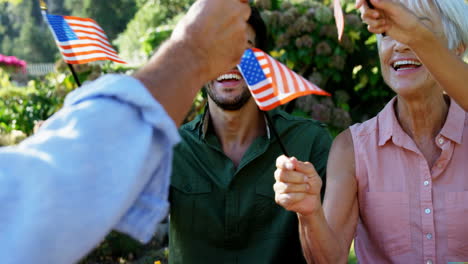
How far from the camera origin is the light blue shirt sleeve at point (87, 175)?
66 cm

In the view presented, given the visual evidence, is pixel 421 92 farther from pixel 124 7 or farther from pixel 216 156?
pixel 124 7

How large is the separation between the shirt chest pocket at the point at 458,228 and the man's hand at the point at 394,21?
0.62m

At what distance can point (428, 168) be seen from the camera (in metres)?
1.85

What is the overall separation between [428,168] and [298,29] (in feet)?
9.78

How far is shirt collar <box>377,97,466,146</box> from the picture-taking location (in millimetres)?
1878

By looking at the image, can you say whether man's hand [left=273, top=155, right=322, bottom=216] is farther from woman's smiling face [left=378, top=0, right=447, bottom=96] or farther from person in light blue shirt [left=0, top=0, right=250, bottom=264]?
person in light blue shirt [left=0, top=0, right=250, bottom=264]

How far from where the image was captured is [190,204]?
2375 mm

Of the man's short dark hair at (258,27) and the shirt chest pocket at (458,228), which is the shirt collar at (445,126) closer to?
the shirt chest pocket at (458,228)

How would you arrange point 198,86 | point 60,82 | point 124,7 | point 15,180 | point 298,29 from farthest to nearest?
point 124,7 < point 60,82 < point 298,29 < point 198,86 < point 15,180

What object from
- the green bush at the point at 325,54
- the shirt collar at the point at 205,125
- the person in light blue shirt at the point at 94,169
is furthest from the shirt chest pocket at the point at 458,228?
the green bush at the point at 325,54

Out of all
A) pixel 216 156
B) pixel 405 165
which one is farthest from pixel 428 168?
pixel 216 156

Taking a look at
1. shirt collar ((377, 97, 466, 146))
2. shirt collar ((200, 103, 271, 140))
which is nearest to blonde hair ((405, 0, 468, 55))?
shirt collar ((377, 97, 466, 146))

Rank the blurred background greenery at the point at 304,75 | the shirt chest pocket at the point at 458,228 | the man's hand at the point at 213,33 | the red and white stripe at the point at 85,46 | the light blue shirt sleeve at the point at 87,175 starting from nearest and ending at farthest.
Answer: the light blue shirt sleeve at the point at 87,175, the man's hand at the point at 213,33, the shirt chest pocket at the point at 458,228, the red and white stripe at the point at 85,46, the blurred background greenery at the point at 304,75

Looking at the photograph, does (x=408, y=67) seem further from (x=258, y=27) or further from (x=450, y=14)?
(x=258, y=27)
